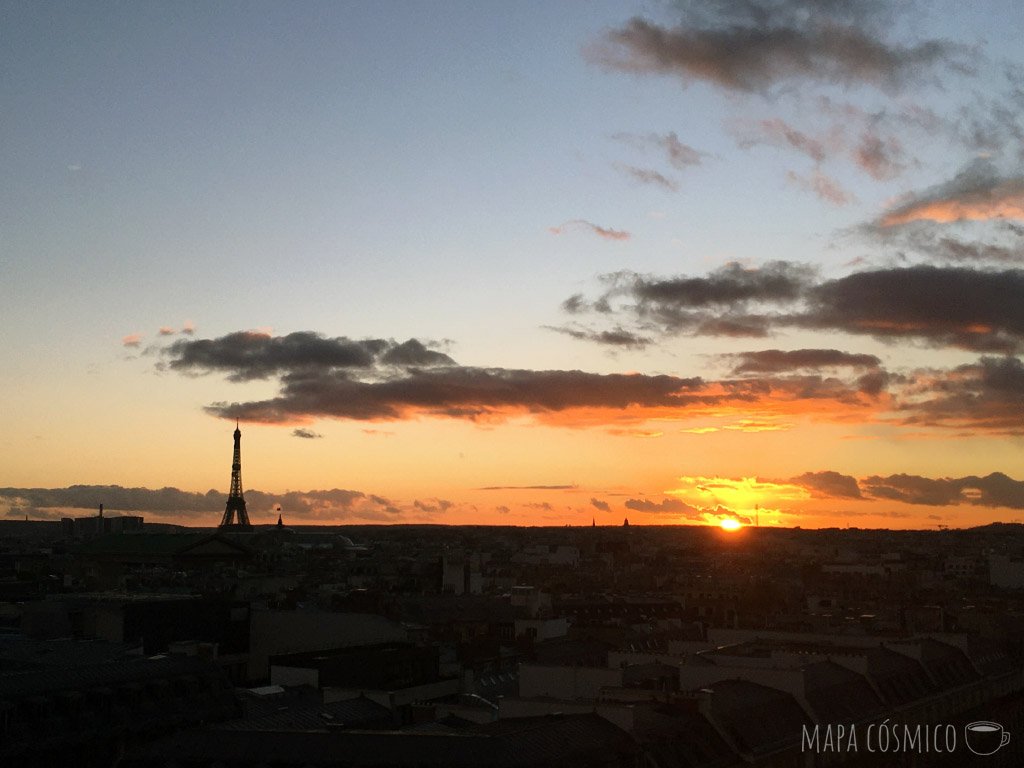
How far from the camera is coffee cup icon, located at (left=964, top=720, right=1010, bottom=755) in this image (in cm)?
8069

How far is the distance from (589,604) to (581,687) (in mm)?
95382

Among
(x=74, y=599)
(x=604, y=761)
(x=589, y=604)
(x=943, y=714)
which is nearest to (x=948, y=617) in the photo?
(x=589, y=604)

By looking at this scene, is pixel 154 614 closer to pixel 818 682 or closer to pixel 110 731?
pixel 110 731

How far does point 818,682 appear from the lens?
71812mm

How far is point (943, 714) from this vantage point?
83750 mm

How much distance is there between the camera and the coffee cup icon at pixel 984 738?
80.7 meters

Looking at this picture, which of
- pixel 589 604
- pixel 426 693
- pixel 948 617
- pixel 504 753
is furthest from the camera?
pixel 589 604

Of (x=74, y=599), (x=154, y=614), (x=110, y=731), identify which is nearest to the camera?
(x=110, y=731)

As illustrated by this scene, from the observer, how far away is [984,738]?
82.6 metres

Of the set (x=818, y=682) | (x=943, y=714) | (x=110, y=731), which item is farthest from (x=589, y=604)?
(x=110, y=731)

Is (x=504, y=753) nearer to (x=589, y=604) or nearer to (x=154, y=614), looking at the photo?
(x=154, y=614)

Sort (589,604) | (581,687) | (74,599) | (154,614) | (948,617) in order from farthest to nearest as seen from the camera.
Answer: (589,604), (948,617), (74,599), (154,614), (581,687)

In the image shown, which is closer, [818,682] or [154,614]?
[818,682]

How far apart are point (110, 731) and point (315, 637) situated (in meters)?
46.8
